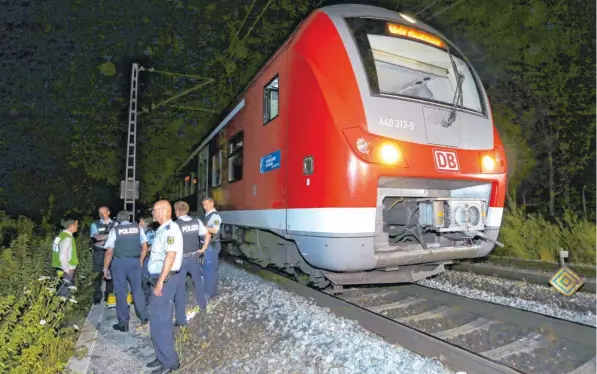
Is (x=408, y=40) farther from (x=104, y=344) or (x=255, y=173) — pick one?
(x=104, y=344)

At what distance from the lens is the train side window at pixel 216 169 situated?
27.6 ft

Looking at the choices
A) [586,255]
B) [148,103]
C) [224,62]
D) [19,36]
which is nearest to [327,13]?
[586,255]

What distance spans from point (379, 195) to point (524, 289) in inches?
115

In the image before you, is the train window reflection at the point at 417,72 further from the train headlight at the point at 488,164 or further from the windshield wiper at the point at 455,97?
the train headlight at the point at 488,164

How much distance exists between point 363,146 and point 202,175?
6.61 metres

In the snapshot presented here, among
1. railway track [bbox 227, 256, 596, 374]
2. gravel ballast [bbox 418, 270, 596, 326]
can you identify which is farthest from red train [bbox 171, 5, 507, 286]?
gravel ballast [bbox 418, 270, 596, 326]

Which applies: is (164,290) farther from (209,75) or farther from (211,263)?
(209,75)

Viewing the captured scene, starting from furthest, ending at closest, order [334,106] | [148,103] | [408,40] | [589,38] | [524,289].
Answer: [148,103], [589,38], [524,289], [408,40], [334,106]

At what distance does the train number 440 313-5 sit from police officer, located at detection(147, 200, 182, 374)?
2341 millimetres

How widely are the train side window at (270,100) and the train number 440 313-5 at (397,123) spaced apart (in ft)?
5.41

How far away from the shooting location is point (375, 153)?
169 inches

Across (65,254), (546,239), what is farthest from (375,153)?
(546,239)

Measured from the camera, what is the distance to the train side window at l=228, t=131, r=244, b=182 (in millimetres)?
7016

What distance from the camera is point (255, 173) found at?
6176 millimetres
